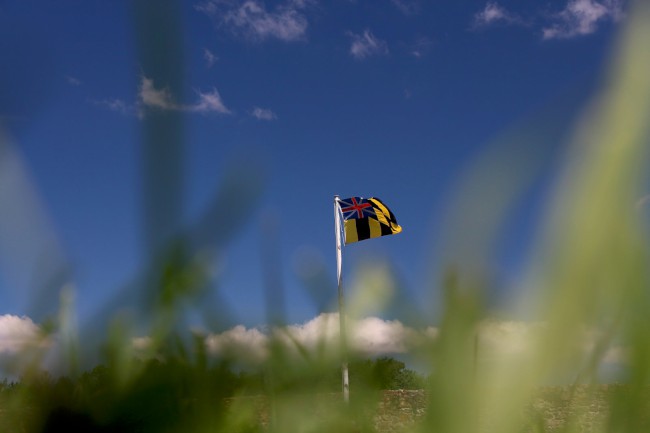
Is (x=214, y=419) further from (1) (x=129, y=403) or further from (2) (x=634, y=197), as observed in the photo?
(2) (x=634, y=197)

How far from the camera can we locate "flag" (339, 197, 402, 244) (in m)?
8.61

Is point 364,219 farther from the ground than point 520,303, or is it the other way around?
point 364,219

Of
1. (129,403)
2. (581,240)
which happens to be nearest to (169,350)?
(129,403)

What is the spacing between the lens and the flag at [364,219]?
28.2ft

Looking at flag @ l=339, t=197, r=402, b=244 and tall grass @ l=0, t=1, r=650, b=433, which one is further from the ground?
flag @ l=339, t=197, r=402, b=244

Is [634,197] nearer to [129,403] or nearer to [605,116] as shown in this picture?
[605,116]

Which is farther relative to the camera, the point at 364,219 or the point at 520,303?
the point at 364,219

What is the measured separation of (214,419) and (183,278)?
0.17 ft

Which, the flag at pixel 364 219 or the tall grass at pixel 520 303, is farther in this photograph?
the flag at pixel 364 219

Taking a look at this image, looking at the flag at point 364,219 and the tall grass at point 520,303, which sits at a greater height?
the flag at point 364,219

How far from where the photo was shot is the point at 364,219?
8.71m

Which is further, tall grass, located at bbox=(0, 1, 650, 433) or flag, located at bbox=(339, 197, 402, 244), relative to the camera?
flag, located at bbox=(339, 197, 402, 244)

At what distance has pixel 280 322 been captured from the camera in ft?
0.78

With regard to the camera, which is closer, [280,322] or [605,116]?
[605,116]
